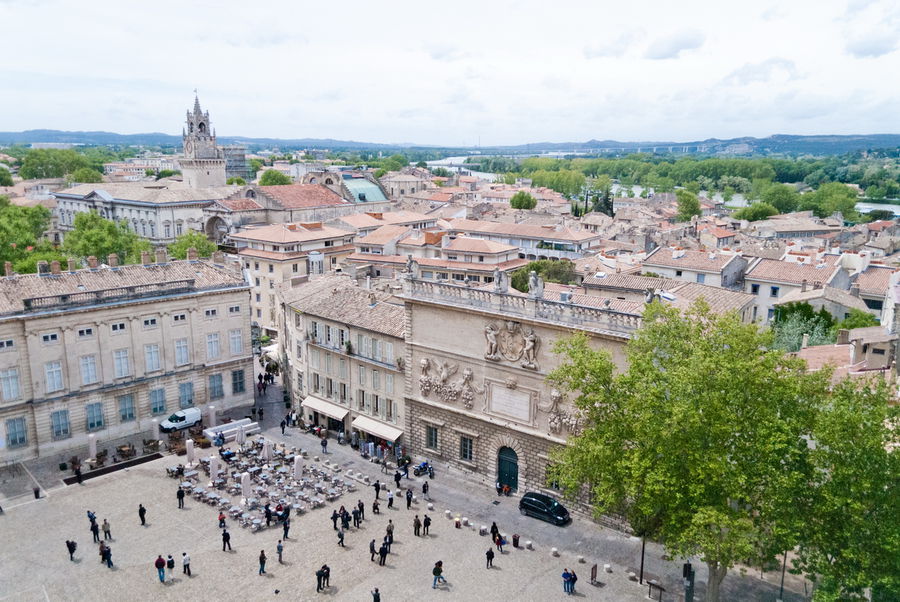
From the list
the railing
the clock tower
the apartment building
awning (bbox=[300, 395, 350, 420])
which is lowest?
awning (bbox=[300, 395, 350, 420])

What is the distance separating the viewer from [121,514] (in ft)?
115

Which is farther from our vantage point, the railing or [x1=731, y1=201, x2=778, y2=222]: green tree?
[x1=731, y1=201, x2=778, y2=222]: green tree

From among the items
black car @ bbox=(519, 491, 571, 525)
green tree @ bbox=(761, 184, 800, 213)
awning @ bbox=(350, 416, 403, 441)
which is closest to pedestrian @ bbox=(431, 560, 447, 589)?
black car @ bbox=(519, 491, 571, 525)

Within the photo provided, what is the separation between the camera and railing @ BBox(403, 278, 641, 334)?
105ft

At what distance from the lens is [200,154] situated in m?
142

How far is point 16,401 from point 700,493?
37436mm

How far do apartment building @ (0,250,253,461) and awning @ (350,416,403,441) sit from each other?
1111 centimetres

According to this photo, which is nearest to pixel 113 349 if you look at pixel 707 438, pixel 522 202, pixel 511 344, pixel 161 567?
pixel 161 567

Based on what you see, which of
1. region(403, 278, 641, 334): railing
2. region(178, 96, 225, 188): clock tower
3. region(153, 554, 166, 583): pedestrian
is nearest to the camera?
region(153, 554, 166, 583): pedestrian

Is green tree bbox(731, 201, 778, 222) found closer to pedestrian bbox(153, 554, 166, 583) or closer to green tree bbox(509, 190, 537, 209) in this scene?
green tree bbox(509, 190, 537, 209)

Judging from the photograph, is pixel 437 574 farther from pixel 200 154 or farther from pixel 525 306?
pixel 200 154

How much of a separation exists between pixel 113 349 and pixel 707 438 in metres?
35.7

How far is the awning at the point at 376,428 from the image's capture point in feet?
138

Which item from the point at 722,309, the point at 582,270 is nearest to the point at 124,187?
the point at 582,270
